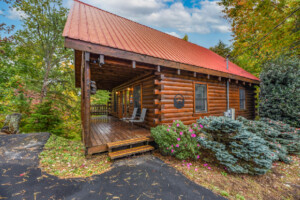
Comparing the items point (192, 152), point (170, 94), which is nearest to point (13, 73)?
point (170, 94)

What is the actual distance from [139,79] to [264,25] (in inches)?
295

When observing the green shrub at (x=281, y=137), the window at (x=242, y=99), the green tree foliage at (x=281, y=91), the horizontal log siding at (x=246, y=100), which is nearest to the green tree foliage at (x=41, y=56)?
the green shrub at (x=281, y=137)

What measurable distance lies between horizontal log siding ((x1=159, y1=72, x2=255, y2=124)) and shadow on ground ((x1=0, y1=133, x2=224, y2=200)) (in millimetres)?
2061

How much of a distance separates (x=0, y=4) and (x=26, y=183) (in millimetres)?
8404

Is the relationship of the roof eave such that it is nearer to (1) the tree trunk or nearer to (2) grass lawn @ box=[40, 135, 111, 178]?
(2) grass lawn @ box=[40, 135, 111, 178]

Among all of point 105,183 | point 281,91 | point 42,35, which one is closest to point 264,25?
point 281,91

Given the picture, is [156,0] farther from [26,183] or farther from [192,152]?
[26,183]

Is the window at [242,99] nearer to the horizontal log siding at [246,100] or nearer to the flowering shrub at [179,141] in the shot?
the horizontal log siding at [246,100]

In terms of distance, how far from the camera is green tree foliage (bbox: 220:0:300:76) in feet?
19.3

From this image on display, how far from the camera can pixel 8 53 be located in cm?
723

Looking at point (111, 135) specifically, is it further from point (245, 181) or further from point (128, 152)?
point (245, 181)

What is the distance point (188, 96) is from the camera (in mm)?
5340

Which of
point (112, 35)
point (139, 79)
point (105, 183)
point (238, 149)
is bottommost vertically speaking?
point (105, 183)

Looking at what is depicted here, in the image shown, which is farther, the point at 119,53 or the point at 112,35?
the point at 112,35
